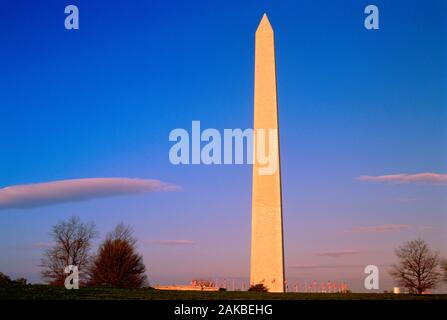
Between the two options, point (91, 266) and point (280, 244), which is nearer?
point (280, 244)

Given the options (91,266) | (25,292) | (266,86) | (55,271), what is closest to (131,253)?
(91,266)

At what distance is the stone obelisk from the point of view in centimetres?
3734

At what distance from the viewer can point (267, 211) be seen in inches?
1481

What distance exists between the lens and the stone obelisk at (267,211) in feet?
123

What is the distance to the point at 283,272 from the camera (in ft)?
123
